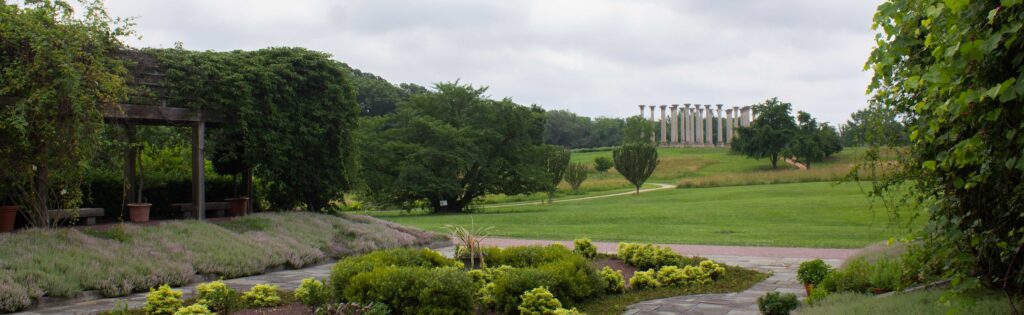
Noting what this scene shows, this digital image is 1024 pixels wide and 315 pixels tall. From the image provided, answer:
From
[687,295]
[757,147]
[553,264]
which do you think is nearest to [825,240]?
[687,295]

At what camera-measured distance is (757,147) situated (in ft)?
211

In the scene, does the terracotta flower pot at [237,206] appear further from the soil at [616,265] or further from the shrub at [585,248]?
the soil at [616,265]

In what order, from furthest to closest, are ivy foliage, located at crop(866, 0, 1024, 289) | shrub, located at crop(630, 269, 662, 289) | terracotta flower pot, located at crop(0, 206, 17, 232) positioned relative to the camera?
terracotta flower pot, located at crop(0, 206, 17, 232) → shrub, located at crop(630, 269, 662, 289) → ivy foliage, located at crop(866, 0, 1024, 289)

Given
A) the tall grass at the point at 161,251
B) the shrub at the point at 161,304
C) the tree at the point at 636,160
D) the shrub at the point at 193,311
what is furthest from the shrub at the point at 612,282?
the tree at the point at 636,160

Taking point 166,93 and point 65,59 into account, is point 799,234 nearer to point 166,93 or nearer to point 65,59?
point 166,93

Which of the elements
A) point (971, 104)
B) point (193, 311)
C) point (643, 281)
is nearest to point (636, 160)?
point (643, 281)

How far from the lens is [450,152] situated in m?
31.6

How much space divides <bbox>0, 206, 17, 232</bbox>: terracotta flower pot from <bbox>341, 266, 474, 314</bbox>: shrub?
6.84 meters

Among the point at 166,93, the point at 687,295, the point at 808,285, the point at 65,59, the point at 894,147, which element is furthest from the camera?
the point at 166,93

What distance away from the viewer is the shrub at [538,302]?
6.93 meters

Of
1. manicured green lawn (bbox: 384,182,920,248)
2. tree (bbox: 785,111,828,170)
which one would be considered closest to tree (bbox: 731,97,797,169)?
tree (bbox: 785,111,828,170)

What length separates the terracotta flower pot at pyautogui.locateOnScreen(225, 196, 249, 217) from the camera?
1482cm

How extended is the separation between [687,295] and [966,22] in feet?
19.8

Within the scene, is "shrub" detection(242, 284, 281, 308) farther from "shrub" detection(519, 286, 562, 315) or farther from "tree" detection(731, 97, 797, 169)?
"tree" detection(731, 97, 797, 169)
